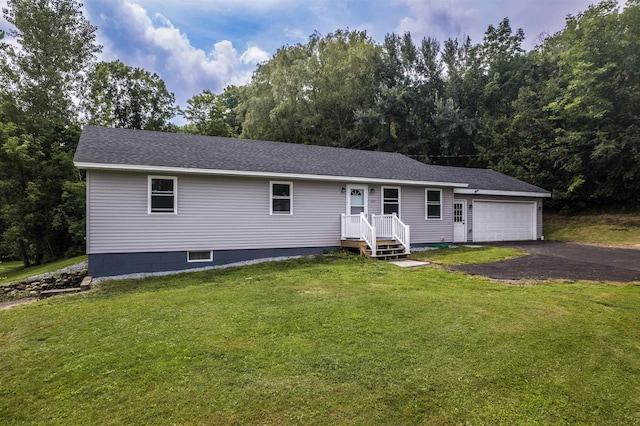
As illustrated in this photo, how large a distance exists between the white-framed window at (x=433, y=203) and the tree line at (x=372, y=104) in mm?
10361

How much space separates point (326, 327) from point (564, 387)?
253 cm

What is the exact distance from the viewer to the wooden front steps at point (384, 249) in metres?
10.4

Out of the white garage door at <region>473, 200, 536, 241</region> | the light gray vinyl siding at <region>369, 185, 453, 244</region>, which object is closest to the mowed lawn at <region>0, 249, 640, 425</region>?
the light gray vinyl siding at <region>369, 185, 453, 244</region>

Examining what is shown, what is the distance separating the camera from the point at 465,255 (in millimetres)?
11023

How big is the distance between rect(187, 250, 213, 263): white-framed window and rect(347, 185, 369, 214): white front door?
4.79 meters

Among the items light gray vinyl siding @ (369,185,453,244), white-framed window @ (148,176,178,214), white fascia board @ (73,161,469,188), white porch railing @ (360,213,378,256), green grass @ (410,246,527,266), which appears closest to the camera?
white fascia board @ (73,161,469,188)

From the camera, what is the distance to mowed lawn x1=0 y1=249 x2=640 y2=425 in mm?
2760

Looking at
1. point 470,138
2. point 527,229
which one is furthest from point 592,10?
point 527,229

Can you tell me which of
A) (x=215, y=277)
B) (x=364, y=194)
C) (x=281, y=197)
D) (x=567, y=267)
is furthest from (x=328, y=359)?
(x=364, y=194)

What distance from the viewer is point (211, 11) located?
39.3 ft

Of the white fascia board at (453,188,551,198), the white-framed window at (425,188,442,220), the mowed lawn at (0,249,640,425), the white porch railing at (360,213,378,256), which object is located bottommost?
the mowed lawn at (0,249,640,425)

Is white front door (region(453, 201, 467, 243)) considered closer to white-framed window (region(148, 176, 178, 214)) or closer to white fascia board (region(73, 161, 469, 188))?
white fascia board (region(73, 161, 469, 188))

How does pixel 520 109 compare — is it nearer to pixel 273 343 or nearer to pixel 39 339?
pixel 273 343

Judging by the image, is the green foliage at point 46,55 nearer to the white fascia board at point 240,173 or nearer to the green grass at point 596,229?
the white fascia board at point 240,173
